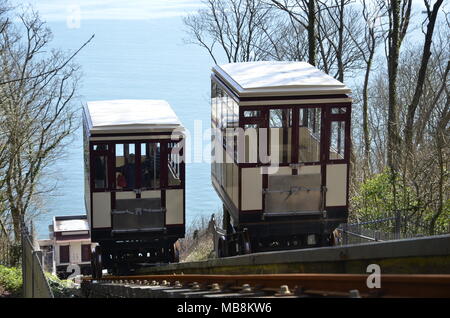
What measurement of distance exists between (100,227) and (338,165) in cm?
441

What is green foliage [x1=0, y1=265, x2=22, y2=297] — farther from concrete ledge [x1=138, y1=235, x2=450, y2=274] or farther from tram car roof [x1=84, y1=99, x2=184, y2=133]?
concrete ledge [x1=138, y1=235, x2=450, y2=274]

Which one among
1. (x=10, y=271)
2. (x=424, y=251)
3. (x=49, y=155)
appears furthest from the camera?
(x=49, y=155)

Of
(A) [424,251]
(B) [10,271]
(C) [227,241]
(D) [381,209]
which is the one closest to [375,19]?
(D) [381,209]

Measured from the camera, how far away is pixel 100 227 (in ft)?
47.7

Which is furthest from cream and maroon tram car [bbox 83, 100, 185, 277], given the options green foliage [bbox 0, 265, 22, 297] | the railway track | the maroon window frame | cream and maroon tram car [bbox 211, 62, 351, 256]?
the maroon window frame

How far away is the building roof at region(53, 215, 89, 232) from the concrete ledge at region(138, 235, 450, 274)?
899 inches

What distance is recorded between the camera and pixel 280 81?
13.9 meters

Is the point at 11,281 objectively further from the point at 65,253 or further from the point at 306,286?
the point at 65,253

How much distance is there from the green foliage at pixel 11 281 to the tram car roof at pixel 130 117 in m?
2.82

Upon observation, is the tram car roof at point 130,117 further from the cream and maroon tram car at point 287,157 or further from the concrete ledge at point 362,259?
the concrete ledge at point 362,259

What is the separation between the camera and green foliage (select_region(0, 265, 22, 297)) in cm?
1253

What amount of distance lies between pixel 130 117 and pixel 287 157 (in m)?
3.04

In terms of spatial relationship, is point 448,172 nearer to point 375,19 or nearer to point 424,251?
point 424,251

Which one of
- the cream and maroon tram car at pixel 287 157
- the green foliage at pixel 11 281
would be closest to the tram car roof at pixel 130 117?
the cream and maroon tram car at pixel 287 157
